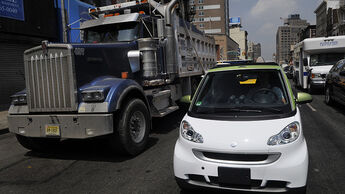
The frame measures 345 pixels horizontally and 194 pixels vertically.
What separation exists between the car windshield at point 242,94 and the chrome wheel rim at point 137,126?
5.36 feet

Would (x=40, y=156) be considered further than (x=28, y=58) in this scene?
Yes

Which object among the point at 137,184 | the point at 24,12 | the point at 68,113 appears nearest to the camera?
the point at 137,184

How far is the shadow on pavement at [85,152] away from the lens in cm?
484

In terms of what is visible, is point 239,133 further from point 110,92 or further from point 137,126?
point 137,126

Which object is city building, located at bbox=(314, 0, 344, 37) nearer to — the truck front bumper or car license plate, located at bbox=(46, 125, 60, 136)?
the truck front bumper

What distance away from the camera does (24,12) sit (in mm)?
11938

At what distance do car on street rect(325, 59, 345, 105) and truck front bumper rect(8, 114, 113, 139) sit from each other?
700 cm

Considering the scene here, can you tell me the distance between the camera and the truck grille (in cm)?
442

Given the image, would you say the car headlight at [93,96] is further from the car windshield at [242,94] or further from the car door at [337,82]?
the car door at [337,82]

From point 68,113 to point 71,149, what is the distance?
129 centimetres

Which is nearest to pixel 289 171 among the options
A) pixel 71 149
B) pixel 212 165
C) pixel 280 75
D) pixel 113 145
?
pixel 212 165

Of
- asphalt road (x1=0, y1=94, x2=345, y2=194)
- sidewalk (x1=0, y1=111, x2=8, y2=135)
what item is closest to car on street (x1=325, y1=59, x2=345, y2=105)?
asphalt road (x1=0, y1=94, x2=345, y2=194)

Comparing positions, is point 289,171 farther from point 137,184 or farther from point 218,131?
point 137,184

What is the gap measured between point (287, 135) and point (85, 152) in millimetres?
3805
